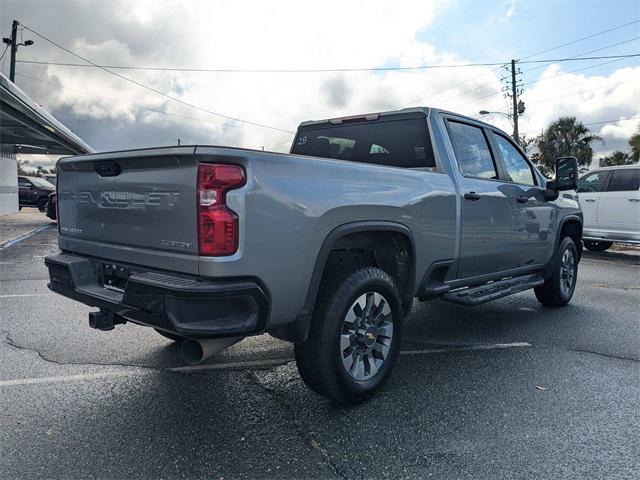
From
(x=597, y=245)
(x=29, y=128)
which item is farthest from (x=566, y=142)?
(x=29, y=128)

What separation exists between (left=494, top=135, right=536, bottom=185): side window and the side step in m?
1.02

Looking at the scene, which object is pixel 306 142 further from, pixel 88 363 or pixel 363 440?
pixel 363 440

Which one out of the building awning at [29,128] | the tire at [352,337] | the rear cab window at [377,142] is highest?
the building awning at [29,128]

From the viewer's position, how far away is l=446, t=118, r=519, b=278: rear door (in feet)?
13.9

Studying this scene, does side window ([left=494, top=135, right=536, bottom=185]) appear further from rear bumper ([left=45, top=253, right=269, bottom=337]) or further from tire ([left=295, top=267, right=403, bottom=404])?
rear bumper ([left=45, top=253, right=269, bottom=337])

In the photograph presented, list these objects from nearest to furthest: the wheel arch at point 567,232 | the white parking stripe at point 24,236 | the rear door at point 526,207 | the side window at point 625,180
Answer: the rear door at point 526,207 < the wheel arch at point 567,232 < the side window at point 625,180 < the white parking stripe at point 24,236

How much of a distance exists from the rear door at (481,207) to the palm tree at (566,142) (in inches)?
1240

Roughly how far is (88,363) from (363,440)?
2363 mm

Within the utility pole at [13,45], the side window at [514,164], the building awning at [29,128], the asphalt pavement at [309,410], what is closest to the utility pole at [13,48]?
the utility pole at [13,45]

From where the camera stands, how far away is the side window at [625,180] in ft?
35.0

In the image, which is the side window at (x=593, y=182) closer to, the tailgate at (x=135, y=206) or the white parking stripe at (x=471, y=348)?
the white parking stripe at (x=471, y=348)

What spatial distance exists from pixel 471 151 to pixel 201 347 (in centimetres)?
308

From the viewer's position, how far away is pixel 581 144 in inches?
1303

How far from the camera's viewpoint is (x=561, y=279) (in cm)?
607
